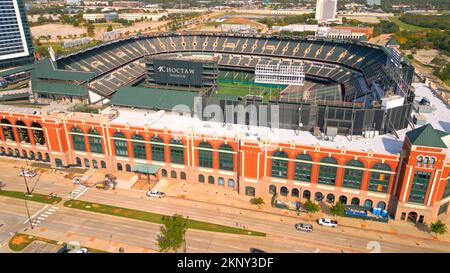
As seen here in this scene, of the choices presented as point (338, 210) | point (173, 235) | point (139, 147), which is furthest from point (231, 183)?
point (173, 235)

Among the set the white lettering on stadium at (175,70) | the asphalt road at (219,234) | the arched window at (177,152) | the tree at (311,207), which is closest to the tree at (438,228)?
the asphalt road at (219,234)

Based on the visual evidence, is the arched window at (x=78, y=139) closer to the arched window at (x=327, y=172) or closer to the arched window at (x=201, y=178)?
the arched window at (x=201, y=178)

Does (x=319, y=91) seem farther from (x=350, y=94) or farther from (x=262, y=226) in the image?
(x=262, y=226)

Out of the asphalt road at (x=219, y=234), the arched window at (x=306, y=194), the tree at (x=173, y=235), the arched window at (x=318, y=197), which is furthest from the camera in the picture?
the arched window at (x=306, y=194)

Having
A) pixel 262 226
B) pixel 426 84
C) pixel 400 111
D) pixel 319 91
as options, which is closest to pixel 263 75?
pixel 319 91

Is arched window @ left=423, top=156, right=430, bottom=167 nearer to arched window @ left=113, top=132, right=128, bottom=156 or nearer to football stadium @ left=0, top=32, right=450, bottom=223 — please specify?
football stadium @ left=0, top=32, right=450, bottom=223

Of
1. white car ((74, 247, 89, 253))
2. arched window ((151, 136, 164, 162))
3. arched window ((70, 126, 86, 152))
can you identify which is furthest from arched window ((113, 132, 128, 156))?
white car ((74, 247, 89, 253))

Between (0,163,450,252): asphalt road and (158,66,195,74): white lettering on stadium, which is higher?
(158,66,195,74): white lettering on stadium
